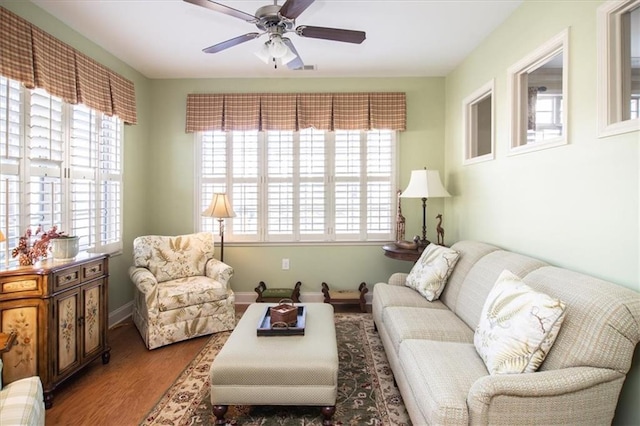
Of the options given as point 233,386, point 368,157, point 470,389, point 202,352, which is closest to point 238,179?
point 368,157

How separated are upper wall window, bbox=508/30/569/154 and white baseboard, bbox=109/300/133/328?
412 centimetres

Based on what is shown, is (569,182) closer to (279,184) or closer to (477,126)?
(477,126)

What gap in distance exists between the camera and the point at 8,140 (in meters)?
2.26

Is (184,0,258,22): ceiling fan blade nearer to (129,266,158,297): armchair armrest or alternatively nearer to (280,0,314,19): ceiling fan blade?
(280,0,314,19): ceiling fan blade

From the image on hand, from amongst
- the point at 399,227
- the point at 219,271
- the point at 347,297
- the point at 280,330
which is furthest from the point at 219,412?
the point at 399,227

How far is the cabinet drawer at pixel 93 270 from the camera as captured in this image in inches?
96.2

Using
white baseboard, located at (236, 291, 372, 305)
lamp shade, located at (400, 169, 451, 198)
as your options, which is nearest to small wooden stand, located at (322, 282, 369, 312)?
white baseboard, located at (236, 291, 372, 305)

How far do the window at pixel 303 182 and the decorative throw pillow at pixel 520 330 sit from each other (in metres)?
2.43

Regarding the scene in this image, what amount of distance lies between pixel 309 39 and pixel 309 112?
1.01 metres

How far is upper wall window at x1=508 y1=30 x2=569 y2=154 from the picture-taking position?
7.05ft

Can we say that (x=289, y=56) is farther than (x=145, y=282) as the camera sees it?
No

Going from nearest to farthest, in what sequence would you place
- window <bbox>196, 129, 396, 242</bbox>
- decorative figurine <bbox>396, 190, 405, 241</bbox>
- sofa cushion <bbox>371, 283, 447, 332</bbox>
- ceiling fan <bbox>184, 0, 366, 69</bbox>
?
1. ceiling fan <bbox>184, 0, 366, 69</bbox>
2. sofa cushion <bbox>371, 283, 447, 332</bbox>
3. decorative figurine <bbox>396, 190, 405, 241</bbox>
4. window <bbox>196, 129, 396, 242</bbox>

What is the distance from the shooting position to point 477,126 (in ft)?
11.6

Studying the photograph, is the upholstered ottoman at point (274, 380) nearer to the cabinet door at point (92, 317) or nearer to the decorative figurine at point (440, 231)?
the cabinet door at point (92, 317)
